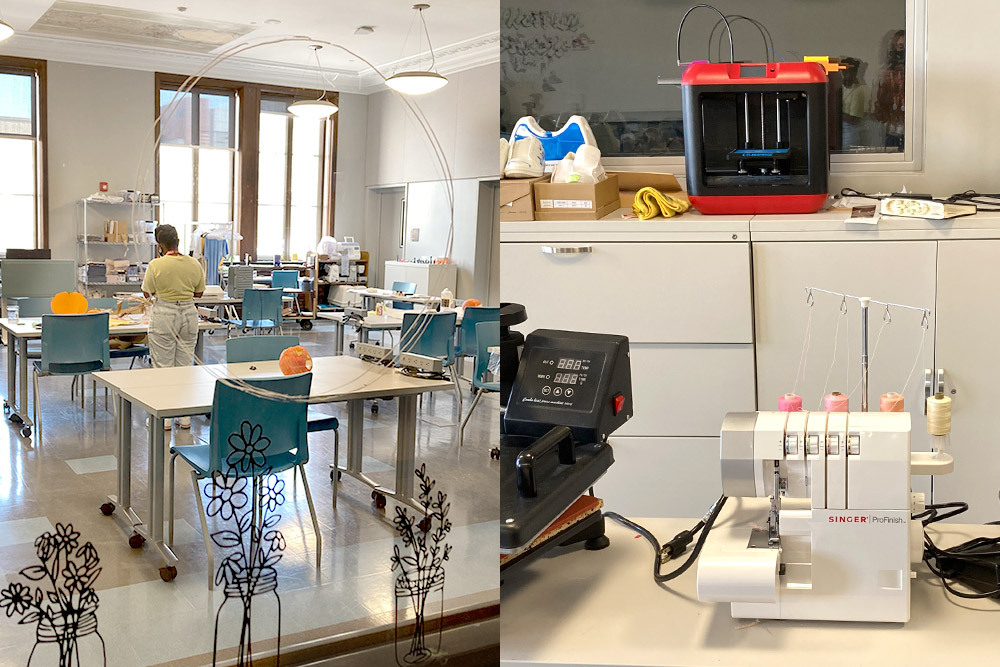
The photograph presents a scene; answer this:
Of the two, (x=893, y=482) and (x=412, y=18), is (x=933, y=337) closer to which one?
(x=893, y=482)

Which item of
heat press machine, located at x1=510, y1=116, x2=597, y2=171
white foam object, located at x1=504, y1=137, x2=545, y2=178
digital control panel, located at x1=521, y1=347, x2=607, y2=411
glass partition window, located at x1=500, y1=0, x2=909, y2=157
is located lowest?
digital control panel, located at x1=521, y1=347, x2=607, y2=411

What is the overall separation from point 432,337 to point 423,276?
118mm

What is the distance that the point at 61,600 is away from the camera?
1.19m

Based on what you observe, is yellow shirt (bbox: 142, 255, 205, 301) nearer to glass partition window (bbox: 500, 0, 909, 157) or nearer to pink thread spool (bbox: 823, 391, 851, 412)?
pink thread spool (bbox: 823, 391, 851, 412)

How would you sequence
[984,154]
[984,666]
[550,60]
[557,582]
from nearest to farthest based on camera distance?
[984,666]
[557,582]
[984,154]
[550,60]

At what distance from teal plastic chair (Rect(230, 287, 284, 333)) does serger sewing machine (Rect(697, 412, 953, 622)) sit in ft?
2.09

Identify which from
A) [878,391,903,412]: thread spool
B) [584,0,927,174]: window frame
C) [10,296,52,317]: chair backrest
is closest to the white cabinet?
[10,296,52,317]: chair backrest

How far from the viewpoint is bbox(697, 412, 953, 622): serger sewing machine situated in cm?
102

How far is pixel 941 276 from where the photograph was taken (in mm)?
2270

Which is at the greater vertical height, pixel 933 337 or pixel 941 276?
pixel 941 276

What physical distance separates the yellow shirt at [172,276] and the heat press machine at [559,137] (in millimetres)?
1679

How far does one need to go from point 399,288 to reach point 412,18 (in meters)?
0.40

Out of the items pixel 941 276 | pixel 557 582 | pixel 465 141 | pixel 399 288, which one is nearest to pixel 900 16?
pixel 941 276

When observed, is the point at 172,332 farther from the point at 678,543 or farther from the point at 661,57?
the point at 661,57
